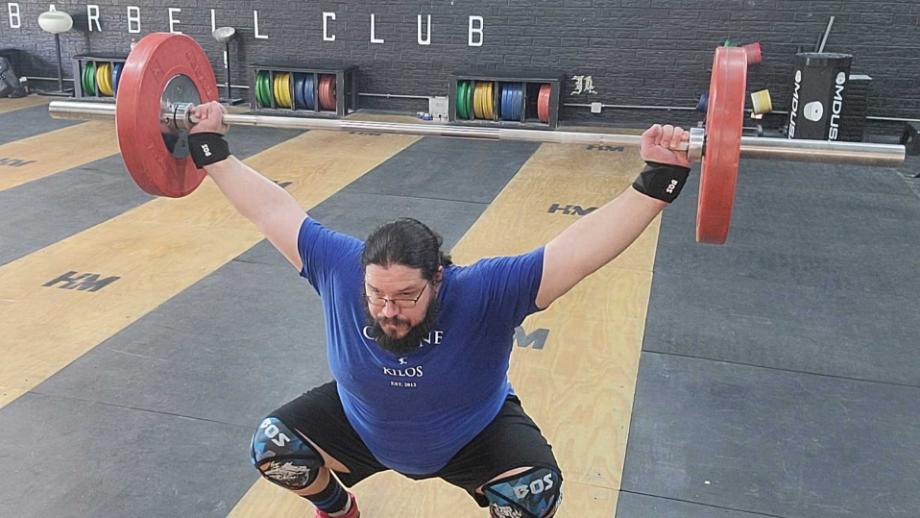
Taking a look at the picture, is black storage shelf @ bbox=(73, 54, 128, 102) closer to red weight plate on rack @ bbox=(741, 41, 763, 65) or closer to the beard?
red weight plate on rack @ bbox=(741, 41, 763, 65)

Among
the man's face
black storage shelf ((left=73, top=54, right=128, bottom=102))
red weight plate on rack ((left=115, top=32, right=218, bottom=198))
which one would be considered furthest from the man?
black storage shelf ((left=73, top=54, right=128, bottom=102))

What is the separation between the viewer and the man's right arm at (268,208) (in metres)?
2.11

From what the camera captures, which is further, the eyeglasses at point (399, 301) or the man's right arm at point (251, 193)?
the man's right arm at point (251, 193)

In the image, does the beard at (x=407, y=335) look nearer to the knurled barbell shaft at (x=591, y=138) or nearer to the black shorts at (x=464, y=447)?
the black shorts at (x=464, y=447)

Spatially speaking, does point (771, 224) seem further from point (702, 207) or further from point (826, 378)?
point (702, 207)

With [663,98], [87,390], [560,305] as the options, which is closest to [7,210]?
[87,390]

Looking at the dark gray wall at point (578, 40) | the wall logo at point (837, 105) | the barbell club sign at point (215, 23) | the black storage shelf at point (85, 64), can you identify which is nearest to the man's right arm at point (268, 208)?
the wall logo at point (837, 105)

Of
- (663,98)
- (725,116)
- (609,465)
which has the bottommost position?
(609,465)

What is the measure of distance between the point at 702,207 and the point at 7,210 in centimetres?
461

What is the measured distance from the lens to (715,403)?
9.98 ft

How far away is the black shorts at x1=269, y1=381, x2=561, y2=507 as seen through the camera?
1976mm

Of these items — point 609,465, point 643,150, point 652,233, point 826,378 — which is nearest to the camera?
point 643,150

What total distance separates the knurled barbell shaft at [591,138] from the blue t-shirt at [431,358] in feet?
1.84

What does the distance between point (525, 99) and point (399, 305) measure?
6.10 m
